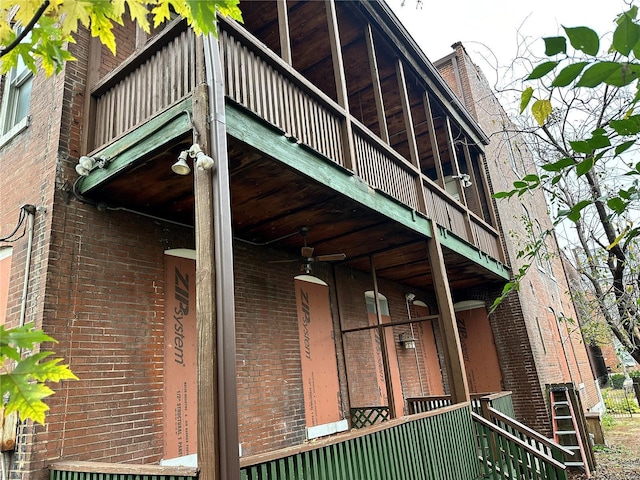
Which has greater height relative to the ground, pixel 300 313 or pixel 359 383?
pixel 300 313

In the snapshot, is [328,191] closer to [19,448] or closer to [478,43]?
[478,43]

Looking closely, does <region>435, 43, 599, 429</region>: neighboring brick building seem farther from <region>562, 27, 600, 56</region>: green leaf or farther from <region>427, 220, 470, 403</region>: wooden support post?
<region>562, 27, 600, 56</region>: green leaf

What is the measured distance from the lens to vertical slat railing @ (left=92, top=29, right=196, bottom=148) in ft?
14.3

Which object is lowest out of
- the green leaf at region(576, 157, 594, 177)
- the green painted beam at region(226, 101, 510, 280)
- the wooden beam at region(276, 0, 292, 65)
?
the green leaf at region(576, 157, 594, 177)

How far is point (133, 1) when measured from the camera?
1.62 m

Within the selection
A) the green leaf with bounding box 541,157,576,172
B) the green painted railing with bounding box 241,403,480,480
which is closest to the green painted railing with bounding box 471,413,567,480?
the green painted railing with bounding box 241,403,480,480

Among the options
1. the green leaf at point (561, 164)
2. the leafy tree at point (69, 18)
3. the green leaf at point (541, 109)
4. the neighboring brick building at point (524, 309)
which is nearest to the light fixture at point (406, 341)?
the neighboring brick building at point (524, 309)

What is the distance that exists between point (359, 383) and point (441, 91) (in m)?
6.43

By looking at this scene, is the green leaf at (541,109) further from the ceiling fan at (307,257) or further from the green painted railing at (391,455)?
the ceiling fan at (307,257)

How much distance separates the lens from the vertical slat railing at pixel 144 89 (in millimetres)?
4367

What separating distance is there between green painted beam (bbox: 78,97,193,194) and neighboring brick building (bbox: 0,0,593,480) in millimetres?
19

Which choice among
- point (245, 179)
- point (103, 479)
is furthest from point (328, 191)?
point (103, 479)

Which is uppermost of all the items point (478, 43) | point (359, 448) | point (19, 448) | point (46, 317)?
point (478, 43)

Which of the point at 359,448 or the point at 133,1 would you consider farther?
the point at 359,448
